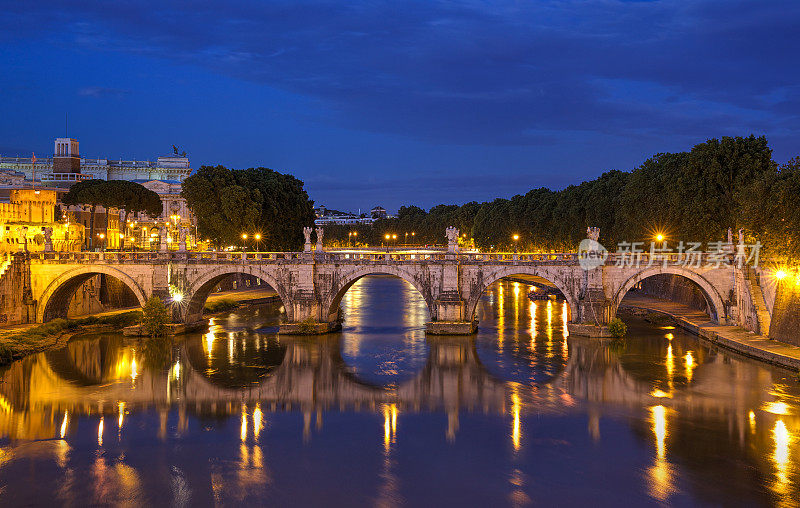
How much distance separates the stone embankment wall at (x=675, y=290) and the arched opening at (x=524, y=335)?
1115 cm

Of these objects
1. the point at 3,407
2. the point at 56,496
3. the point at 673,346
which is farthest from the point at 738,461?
the point at 3,407

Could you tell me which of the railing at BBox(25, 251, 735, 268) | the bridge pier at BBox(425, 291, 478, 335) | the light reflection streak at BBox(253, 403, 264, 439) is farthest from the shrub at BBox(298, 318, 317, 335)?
the light reflection streak at BBox(253, 403, 264, 439)

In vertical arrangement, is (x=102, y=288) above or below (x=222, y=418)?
above

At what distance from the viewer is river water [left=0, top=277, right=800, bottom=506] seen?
2486 cm

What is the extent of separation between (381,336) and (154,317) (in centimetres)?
1835

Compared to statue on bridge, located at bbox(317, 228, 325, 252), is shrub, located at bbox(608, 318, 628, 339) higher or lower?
lower

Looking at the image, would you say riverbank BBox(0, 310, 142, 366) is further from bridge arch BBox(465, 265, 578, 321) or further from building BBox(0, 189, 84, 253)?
bridge arch BBox(465, 265, 578, 321)

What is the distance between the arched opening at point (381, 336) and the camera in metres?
42.5

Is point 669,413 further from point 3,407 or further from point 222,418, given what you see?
point 3,407

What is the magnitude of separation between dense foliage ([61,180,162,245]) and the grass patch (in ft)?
84.8

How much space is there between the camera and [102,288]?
213 ft

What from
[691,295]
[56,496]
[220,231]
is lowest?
[56,496]

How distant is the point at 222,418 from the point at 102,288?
125ft

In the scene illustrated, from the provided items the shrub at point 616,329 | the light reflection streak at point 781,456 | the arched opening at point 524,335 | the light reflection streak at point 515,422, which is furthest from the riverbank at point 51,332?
the light reflection streak at point 781,456
